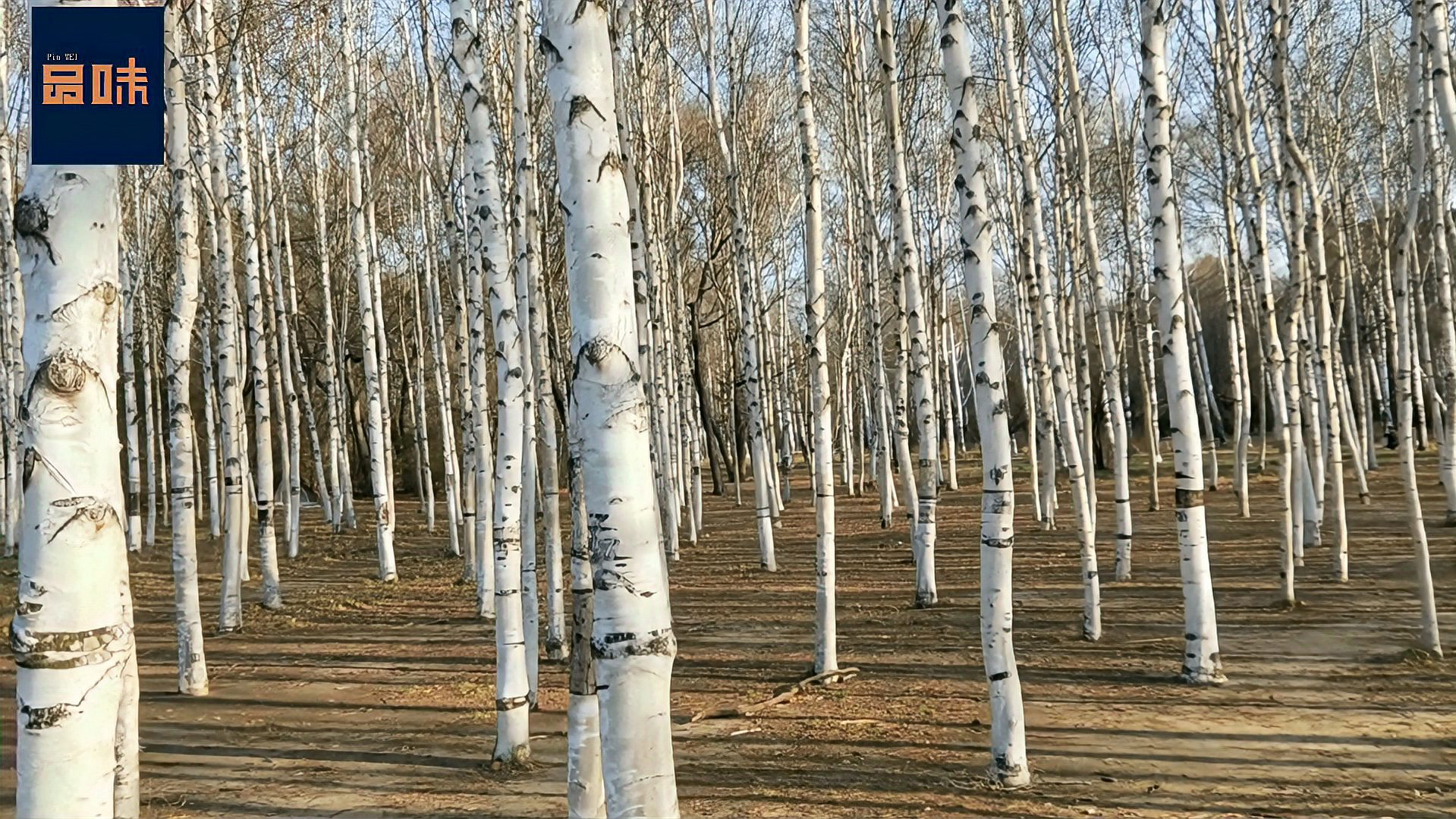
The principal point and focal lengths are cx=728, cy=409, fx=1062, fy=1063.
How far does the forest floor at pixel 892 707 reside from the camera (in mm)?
5336

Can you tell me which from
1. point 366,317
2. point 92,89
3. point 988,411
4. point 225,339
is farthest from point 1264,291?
point 366,317

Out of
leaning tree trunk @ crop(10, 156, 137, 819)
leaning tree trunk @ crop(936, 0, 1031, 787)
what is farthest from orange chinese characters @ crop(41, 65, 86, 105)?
leaning tree trunk @ crop(936, 0, 1031, 787)

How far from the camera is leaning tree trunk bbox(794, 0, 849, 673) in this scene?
7551 mm

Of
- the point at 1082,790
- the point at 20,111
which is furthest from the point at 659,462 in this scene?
the point at 20,111

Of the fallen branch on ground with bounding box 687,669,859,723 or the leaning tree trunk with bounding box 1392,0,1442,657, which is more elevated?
the leaning tree trunk with bounding box 1392,0,1442,657

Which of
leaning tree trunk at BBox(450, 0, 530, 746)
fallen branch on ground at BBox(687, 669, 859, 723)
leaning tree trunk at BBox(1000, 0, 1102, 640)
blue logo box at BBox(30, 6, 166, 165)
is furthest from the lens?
leaning tree trunk at BBox(1000, 0, 1102, 640)

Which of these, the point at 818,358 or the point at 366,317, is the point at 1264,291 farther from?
the point at 366,317

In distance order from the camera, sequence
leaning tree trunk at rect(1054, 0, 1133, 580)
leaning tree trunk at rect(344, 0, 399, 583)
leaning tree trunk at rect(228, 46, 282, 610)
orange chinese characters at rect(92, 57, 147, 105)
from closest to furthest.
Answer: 1. orange chinese characters at rect(92, 57, 147, 105)
2. leaning tree trunk at rect(1054, 0, 1133, 580)
3. leaning tree trunk at rect(228, 46, 282, 610)
4. leaning tree trunk at rect(344, 0, 399, 583)

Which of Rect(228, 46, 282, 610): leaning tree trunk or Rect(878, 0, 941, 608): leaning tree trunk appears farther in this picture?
Rect(228, 46, 282, 610): leaning tree trunk

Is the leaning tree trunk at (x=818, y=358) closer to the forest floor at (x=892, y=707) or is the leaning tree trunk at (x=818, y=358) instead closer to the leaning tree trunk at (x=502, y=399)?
the forest floor at (x=892, y=707)

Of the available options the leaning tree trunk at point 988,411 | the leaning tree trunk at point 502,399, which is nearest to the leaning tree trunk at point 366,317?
the leaning tree trunk at point 502,399

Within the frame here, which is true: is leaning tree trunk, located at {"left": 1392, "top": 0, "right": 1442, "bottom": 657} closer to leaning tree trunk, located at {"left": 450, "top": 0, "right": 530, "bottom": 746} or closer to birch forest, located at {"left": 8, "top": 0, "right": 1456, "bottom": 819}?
birch forest, located at {"left": 8, "top": 0, "right": 1456, "bottom": 819}

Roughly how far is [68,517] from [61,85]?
57.9 inches

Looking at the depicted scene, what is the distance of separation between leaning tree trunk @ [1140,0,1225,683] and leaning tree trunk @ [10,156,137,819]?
6162 millimetres
